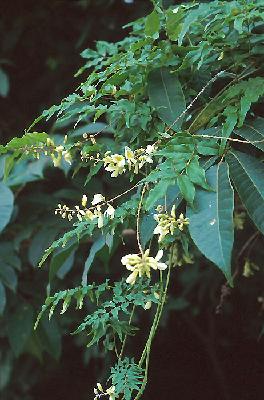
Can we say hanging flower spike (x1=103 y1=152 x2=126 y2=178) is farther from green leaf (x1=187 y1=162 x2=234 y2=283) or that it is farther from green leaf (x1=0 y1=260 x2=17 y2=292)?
green leaf (x1=0 y1=260 x2=17 y2=292)

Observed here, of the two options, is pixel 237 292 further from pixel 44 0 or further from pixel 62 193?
pixel 44 0

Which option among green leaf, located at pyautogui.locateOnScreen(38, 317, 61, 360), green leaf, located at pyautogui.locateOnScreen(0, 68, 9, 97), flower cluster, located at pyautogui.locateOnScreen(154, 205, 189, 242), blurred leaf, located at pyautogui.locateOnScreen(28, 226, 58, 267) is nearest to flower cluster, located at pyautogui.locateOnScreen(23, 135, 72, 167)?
flower cluster, located at pyautogui.locateOnScreen(154, 205, 189, 242)

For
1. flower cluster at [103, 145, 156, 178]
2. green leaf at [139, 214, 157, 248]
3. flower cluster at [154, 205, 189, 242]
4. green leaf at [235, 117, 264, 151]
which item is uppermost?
flower cluster at [103, 145, 156, 178]

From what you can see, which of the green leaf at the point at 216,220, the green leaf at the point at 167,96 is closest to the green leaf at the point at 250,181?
the green leaf at the point at 216,220

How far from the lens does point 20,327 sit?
195 cm

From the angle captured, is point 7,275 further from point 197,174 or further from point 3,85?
point 197,174

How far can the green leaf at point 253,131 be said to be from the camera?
3.38ft

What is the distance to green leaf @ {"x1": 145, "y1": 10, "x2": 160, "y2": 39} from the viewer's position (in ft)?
3.77

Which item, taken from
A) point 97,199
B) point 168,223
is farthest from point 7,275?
point 168,223

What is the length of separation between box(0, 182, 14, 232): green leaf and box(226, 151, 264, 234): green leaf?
0.77 meters

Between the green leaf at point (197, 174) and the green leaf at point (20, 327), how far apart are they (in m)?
1.16

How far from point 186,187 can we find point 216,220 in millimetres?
63

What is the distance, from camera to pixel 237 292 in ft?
8.11

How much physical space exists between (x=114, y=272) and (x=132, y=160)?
1249mm
